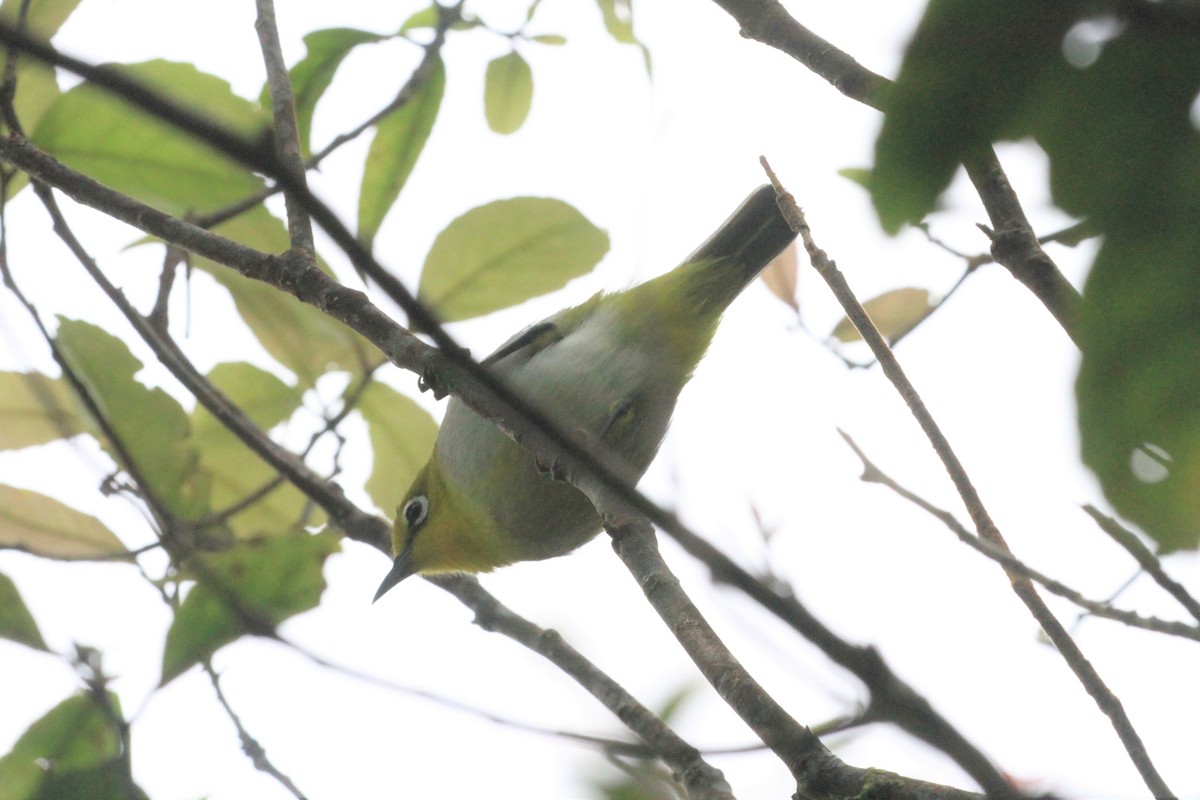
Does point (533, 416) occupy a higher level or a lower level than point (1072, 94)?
lower

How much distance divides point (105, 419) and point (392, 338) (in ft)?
4.66

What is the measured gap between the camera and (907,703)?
2.78ft

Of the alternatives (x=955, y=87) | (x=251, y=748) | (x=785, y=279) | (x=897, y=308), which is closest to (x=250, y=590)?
(x=251, y=748)

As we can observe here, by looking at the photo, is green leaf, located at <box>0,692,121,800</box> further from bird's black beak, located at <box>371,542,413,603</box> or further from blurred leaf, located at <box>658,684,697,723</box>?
bird's black beak, located at <box>371,542,413,603</box>

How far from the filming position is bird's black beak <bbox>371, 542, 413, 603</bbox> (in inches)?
192

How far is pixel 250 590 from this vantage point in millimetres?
3219

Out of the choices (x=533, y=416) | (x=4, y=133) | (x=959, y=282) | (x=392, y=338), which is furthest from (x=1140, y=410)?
(x=4, y=133)

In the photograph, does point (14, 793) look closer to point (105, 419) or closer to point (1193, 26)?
point (105, 419)

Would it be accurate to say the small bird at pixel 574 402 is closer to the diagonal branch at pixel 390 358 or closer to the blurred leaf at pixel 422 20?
the diagonal branch at pixel 390 358

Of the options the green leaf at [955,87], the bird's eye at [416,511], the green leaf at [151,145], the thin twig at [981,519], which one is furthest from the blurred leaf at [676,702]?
the bird's eye at [416,511]

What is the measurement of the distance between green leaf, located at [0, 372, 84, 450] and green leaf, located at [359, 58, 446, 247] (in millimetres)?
1122

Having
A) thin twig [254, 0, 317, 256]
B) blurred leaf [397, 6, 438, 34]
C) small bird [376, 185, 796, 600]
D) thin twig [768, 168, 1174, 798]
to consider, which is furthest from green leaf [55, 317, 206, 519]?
thin twig [768, 168, 1174, 798]

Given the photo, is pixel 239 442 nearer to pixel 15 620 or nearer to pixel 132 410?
pixel 132 410

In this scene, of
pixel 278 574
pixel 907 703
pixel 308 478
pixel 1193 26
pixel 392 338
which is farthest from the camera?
pixel 308 478
